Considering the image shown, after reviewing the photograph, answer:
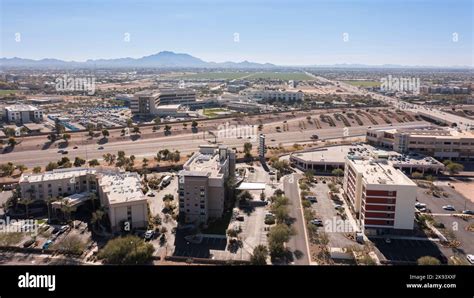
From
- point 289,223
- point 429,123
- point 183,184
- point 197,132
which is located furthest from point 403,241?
point 429,123

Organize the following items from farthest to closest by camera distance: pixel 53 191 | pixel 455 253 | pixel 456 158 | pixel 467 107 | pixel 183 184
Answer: pixel 467 107 → pixel 456 158 → pixel 53 191 → pixel 183 184 → pixel 455 253

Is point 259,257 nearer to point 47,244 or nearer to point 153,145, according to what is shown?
point 47,244

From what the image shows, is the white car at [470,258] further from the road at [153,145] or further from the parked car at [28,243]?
the road at [153,145]

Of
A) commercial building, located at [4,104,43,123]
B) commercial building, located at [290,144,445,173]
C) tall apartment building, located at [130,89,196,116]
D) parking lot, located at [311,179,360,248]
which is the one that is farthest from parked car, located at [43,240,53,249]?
tall apartment building, located at [130,89,196,116]

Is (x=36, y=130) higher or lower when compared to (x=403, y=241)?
higher

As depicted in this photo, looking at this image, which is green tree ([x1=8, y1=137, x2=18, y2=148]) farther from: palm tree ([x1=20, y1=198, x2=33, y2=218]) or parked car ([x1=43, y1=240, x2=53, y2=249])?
parked car ([x1=43, y1=240, x2=53, y2=249])

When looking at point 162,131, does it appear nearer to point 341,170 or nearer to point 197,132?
point 197,132
